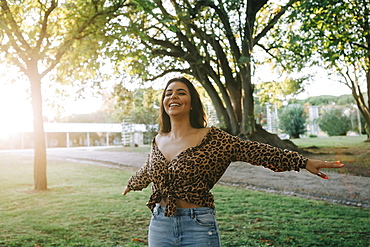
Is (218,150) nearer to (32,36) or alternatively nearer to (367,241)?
(367,241)

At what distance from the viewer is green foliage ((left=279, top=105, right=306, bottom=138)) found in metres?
36.0

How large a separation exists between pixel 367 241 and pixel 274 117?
1402 inches

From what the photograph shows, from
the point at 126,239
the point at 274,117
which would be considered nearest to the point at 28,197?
the point at 126,239

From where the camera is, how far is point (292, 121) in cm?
3647

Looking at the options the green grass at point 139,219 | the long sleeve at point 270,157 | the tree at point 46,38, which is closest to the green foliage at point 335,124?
the green grass at point 139,219

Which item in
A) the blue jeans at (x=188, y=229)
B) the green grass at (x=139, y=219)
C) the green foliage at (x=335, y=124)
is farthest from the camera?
the green foliage at (x=335, y=124)

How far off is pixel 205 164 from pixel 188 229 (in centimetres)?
45

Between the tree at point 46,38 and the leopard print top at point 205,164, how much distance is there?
7251 millimetres

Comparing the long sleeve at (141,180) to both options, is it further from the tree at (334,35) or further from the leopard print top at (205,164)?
the tree at (334,35)

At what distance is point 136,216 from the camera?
7.18 m

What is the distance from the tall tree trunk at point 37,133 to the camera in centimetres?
1083

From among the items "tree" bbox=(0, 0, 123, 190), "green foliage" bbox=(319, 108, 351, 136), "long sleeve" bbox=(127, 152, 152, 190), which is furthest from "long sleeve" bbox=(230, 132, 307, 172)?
"green foliage" bbox=(319, 108, 351, 136)

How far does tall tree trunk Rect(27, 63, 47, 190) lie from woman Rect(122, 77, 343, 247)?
29.5 ft

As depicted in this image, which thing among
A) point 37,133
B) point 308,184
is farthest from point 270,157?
point 37,133
